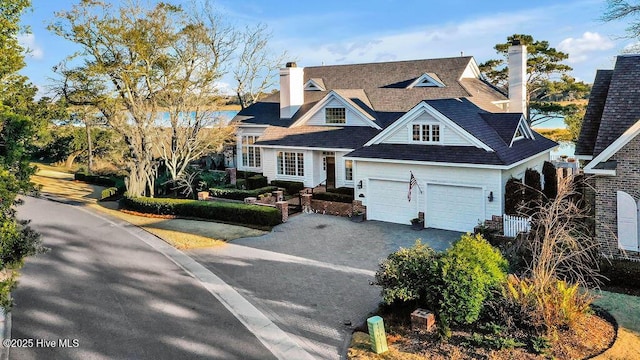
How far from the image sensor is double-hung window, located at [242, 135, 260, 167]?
3366cm

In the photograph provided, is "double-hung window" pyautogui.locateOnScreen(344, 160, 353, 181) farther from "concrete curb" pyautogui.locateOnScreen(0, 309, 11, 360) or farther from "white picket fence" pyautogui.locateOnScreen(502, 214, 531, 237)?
"concrete curb" pyautogui.locateOnScreen(0, 309, 11, 360)

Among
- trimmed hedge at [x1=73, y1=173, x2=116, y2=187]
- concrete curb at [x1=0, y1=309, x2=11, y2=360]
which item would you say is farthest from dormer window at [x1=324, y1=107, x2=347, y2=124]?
concrete curb at [x1=0, y1=309, x2=11, y2=360]

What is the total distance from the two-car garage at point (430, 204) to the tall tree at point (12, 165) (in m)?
14.6

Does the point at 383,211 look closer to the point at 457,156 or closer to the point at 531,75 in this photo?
the point at 457,156

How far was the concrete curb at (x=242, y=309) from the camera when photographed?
10.8 meters

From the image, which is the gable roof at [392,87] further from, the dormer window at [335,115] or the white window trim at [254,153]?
the dormer window at [335,115]

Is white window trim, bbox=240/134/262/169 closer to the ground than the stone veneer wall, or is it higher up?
higher up

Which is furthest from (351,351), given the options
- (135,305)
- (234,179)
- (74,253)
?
(234,179)

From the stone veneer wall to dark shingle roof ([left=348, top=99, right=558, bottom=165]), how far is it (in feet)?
Answer: 14.1

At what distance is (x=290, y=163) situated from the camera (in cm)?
3022

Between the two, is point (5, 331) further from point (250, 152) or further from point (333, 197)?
point (250, 152)

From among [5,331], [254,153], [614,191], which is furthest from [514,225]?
[254,153]

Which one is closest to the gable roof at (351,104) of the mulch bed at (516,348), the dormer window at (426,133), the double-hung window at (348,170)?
the double-hung window at (348,170)

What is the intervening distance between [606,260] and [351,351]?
8379 mm
